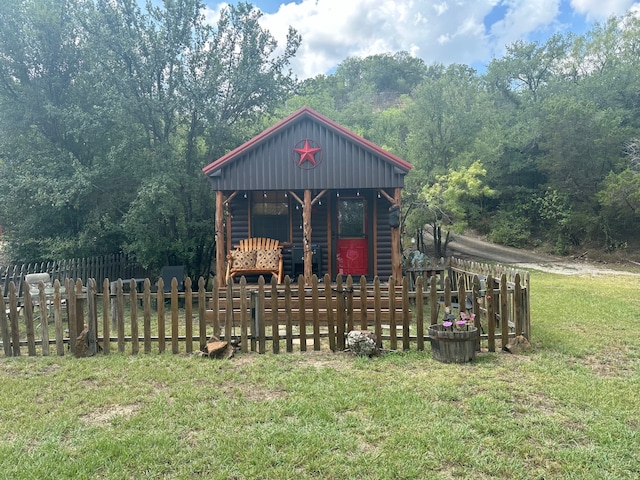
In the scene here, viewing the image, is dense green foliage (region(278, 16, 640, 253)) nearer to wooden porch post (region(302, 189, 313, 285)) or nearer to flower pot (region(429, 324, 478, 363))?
wooden porch post (region(302, 189, 313, 285))

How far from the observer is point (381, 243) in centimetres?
1380

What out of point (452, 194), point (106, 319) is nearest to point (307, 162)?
point (106, 319)

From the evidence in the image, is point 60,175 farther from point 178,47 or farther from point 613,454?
point 613,454

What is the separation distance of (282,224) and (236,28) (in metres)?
7.91

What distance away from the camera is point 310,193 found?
41.3 feet

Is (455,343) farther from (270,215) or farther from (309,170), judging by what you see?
(270,215)

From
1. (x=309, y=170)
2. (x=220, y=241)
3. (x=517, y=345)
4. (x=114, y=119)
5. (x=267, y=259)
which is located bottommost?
(x=517, y=345)

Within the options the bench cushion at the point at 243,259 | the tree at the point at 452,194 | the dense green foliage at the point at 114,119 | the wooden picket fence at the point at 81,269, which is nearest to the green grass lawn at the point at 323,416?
the wooden picket fence at the point at 81,269

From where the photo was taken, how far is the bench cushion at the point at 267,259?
1269 centimetres

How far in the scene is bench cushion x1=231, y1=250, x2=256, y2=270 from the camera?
12.6m

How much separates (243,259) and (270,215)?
1908mm

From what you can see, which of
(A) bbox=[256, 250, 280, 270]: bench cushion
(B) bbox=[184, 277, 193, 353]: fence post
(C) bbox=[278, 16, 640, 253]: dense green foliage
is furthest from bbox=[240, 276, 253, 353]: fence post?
(C) bbox=[278, 16, 640, 253]: dense green foliage

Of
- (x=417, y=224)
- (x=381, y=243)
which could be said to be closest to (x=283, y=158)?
(x=381, y=243)

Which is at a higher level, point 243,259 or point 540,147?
point 540,147
